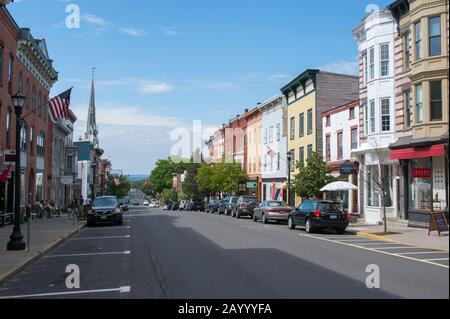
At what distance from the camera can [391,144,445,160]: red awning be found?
23.5m

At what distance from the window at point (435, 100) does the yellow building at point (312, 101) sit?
15.1m

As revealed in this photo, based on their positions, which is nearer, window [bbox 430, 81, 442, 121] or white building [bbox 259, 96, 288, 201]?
window [bbox 430, 81, 442, 121]

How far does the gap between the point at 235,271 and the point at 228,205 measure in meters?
33.6

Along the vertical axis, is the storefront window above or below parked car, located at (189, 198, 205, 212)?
above

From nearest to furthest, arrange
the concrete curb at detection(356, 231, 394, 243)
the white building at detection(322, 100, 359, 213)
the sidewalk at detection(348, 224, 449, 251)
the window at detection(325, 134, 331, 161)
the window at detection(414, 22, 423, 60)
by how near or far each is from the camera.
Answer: the sidewalk at detection(348, 224, 449, 251)
the concrete curb at detection(356, 231, 394, 243)
the window at detection(414, 22, 423, 60)
the white building at detection(322, 100, 359, 213)
the window at detection(325, 134, 331, 161)

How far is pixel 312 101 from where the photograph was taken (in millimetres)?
42594

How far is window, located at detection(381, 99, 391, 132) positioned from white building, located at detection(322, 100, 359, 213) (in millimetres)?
4086

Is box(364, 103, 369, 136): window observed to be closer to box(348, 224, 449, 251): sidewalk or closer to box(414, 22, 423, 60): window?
box(414, 22, 423, 60): window

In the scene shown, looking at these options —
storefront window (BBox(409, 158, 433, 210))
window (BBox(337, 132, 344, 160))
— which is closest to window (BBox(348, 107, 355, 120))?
window (BBox(337, 132, 344, 160))

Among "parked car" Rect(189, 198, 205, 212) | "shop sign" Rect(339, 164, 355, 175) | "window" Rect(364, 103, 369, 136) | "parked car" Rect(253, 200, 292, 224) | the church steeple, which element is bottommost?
"parked car" Rect(189, 198, 205, 212)

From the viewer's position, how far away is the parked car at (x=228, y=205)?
1747 inches

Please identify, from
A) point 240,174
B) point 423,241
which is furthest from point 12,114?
point 240,174

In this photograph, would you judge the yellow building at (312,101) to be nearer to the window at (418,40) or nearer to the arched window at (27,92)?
the window at (418,40)
